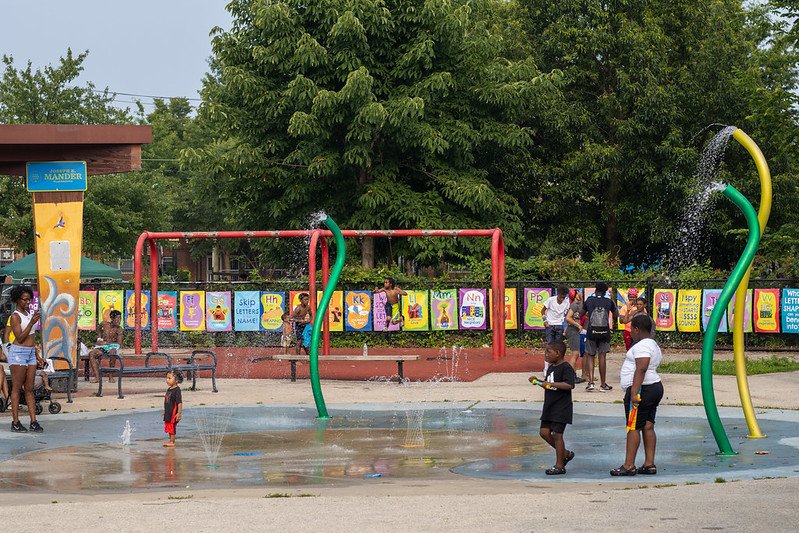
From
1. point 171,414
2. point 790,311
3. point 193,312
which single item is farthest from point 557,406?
point 193,312

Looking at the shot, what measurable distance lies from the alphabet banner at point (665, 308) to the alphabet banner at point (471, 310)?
406 cm

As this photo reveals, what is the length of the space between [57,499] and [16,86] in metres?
38.7

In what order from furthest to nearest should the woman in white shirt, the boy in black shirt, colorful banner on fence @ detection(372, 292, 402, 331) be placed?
1. colorful banner on fence @ detection(372, 292, 402, 331)
2. the boy in black shirt
3. the woman in white shirt

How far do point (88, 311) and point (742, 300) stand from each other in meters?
20.0

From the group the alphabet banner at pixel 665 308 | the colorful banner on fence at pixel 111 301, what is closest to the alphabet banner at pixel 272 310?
the colorful banner on fence at pixel 111 301

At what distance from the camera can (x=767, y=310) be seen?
85.8 ft

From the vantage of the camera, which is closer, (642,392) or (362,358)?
(642,392)

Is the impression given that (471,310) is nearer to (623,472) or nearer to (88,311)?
(88,311)

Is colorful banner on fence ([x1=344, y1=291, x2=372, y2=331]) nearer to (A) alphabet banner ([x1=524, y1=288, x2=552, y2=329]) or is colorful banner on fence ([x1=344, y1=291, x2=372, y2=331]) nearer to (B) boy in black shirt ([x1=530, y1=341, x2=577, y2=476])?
(A) alphabet banner ([x1=524, y1=288, x2=552, y2=329])

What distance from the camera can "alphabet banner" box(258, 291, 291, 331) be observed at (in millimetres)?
28359

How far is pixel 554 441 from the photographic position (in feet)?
34.8

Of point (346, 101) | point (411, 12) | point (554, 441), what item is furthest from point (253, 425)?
point (411, 12)

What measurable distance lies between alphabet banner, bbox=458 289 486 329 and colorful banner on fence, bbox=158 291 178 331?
7028mm

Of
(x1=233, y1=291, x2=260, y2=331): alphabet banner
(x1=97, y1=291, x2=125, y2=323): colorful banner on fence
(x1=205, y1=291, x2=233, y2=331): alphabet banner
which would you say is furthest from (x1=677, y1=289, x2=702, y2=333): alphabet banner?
(x1=97, y1=291, x2=125, y2=323): colorful banner on fence
